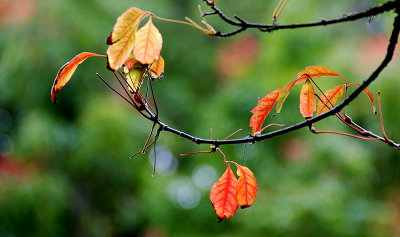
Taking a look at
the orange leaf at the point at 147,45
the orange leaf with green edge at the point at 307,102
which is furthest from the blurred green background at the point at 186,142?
the orange leaf at the point at 147,45

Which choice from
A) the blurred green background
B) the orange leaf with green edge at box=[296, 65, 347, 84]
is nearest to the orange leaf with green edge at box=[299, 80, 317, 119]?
the orange leaf with green edge at box=[296, 65, 347, 84]

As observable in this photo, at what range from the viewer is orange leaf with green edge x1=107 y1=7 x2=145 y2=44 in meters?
0.35

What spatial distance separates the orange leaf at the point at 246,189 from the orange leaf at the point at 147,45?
0.14 m

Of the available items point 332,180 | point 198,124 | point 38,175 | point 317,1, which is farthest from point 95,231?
point 317,1

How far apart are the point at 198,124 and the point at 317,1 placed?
109cm

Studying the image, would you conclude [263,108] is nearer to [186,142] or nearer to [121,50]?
[121,50]

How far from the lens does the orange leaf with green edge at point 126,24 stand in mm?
353

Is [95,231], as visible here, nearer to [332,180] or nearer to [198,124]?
[198,124]

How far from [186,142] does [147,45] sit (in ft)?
8.25

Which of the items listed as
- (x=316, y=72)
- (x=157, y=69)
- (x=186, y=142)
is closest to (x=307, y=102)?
(x=316, y=72)

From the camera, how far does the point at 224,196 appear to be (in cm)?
42

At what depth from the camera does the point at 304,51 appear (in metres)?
2.48

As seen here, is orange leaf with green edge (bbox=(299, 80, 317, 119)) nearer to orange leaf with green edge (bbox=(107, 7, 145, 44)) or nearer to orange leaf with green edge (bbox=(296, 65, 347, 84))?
orange leaf with green edge (bbox=(296, 65, 347, 84))

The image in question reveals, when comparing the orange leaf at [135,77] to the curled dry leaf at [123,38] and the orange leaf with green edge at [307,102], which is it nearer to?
the curled dry leaf at [123,38]
